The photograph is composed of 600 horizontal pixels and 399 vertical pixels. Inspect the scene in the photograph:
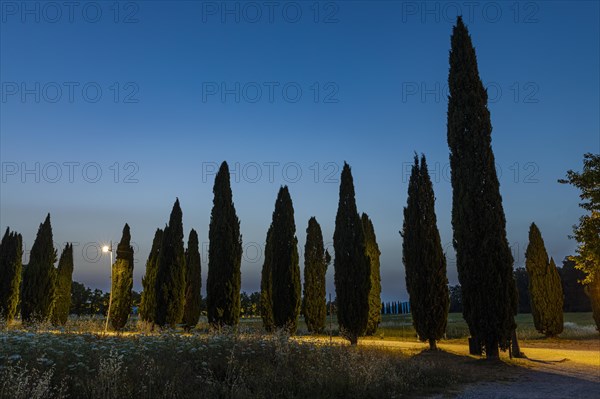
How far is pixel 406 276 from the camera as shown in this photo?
2205cm

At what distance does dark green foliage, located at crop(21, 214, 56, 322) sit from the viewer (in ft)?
99.1

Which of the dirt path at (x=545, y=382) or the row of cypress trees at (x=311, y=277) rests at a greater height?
the row of cypress trees at (x=311, y=277)

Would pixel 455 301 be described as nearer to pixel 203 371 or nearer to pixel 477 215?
pixel 477 215

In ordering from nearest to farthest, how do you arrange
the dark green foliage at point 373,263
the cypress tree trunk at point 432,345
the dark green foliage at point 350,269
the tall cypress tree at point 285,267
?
the cypress tree trunk at point 432,345, the dark green foliage at point 350,269, the tall cypress tree at point 285,267, the dark green foliage at point 373,263

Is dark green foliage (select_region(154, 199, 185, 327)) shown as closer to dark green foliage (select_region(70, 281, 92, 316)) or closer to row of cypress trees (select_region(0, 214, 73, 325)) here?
row of cypress trees (select_region(0, 214, 73, 325))

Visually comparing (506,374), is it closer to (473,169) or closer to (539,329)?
(473,169)

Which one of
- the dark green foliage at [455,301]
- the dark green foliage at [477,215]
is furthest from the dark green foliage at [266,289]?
the dark green foliage at [455,301]

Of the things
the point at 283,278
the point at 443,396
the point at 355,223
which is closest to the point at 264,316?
the point at 283,278

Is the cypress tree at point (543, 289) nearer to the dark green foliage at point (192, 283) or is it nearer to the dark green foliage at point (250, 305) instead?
the dark green foliage at point (192, 283)

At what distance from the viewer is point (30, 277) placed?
30281 millimetres

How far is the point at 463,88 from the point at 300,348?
40.9 ft

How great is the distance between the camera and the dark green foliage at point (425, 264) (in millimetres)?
18609

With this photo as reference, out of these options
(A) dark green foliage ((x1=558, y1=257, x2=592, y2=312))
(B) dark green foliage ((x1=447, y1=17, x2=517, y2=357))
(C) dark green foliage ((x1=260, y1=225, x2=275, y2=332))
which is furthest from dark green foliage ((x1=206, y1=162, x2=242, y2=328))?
(A) dark green foliage ((x1=558, y1=257, x2=592, y2=312))

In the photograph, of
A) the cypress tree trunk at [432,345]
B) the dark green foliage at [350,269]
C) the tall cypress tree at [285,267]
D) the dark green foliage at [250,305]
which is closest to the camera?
the cypress tree trunk at [432,345]
